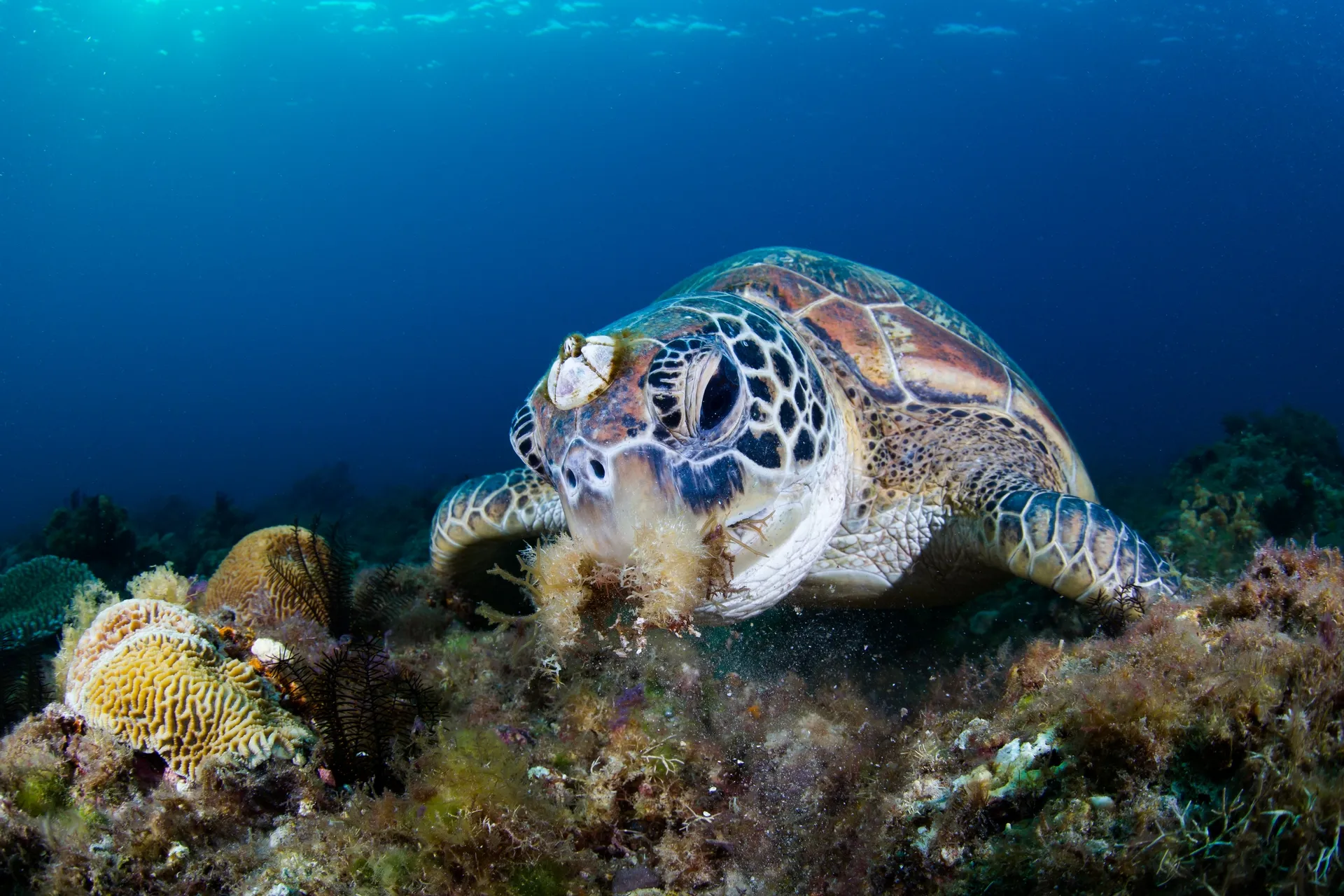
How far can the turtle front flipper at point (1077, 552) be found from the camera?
6.75 ft

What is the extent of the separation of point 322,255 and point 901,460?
109914 millimetres

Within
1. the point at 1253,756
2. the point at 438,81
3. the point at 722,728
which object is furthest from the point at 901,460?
the point at 438,81

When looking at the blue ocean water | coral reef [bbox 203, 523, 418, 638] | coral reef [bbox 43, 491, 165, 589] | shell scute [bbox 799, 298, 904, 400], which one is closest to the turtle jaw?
shell scute [bbox 799, 298, 904, 400]

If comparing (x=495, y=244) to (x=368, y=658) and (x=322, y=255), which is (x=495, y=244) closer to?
(x=322, y=255)

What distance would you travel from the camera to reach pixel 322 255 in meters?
95.3

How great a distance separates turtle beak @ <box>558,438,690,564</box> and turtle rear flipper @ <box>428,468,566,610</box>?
1.45m

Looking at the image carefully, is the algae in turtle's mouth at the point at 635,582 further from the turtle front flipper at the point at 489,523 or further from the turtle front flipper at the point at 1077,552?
the turtle front flipper at the point at 489,523

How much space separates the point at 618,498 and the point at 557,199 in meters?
95.7

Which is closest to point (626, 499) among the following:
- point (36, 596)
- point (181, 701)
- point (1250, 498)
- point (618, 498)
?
point (618, 498)

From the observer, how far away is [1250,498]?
4.97m

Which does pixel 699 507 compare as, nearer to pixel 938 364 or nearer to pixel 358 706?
pixel 358 706

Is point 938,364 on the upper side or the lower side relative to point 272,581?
upper

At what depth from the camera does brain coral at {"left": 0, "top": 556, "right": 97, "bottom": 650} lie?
3.25 metres

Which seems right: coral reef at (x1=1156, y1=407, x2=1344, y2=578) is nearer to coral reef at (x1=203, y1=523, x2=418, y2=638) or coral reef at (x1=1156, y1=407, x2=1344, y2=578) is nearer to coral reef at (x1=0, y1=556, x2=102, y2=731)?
coral reef at (x1=203, y1=523, x2=418, y2=638)
